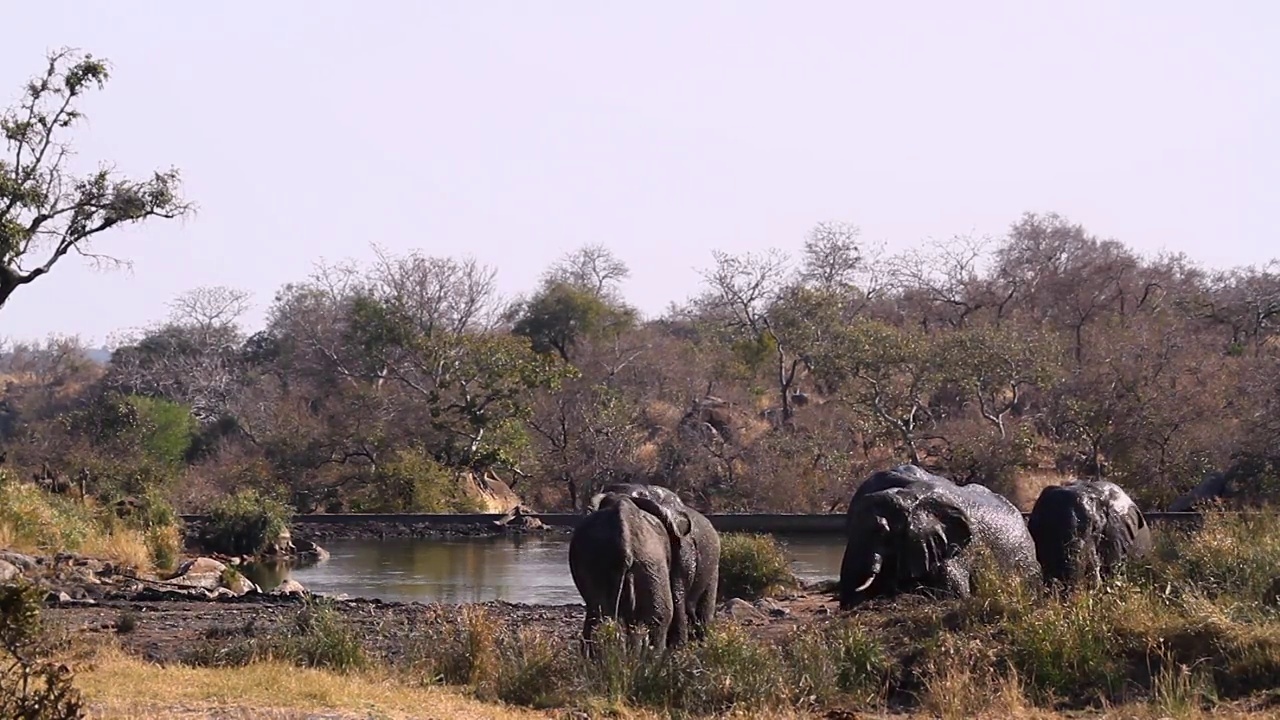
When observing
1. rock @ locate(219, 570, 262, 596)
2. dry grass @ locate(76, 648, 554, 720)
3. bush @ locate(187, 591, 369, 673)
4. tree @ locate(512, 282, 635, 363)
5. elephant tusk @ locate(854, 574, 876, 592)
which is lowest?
rock @ locate(219, 570, 262, 596)

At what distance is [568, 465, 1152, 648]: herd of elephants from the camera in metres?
12.6

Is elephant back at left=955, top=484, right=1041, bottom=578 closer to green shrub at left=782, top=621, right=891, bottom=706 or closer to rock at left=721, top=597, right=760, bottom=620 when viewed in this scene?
rock at left=721, top=597, right=760, bottom=620

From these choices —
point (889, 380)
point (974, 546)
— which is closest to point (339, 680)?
point (974, 546)

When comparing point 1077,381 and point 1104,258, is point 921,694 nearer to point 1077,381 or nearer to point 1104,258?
point 1077,381

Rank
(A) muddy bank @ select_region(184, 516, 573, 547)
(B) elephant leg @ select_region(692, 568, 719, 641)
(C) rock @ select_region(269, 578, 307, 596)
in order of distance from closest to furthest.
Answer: (B) elephant leg @ select_region(692, 568, 719, 641) < (C) rock @ select_region(269, 578, 307, 596) < (A) muddy bank @ select_region(184, 516, 573, 547)

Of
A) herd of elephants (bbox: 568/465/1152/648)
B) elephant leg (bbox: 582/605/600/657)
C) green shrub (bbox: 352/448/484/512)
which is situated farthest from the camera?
green shrub (bbox: 352/448/484/512)

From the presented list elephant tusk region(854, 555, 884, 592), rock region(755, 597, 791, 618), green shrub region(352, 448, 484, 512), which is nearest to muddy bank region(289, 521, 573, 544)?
green shrub region(352, 448, 484, 512)

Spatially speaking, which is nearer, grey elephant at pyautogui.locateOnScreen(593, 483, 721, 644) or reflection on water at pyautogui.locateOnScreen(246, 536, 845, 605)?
grey elephant at pyautogui.locateOnScreen(593, 483, 721, 644)

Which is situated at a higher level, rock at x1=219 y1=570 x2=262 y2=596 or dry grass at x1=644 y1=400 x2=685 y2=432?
dry grass at x1=644 y1=400 x2=685 y2=432

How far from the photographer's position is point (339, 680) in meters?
11.9

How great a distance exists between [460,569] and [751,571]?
7.91 m

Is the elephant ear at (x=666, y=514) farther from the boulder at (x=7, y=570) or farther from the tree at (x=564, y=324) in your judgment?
the tree at (x=564, y=324)

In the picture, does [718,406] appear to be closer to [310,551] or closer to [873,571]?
[310,551]

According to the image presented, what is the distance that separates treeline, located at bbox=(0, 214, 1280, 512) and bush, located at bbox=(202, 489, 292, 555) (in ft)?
6.19
